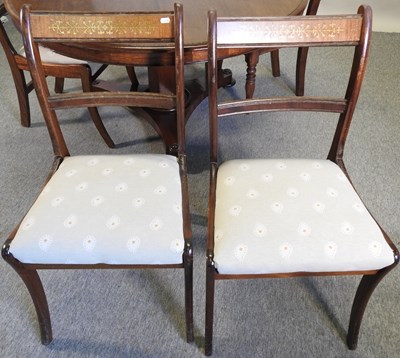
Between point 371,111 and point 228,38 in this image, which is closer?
point 228,38

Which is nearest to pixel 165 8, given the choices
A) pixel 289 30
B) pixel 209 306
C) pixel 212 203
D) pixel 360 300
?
pixel 289 30

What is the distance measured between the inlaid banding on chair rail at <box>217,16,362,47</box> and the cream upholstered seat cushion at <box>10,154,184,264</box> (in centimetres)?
40

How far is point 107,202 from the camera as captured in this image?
0.95 m

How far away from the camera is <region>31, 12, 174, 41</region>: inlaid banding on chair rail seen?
3.12 ft

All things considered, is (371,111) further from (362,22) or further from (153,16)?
(153,16)

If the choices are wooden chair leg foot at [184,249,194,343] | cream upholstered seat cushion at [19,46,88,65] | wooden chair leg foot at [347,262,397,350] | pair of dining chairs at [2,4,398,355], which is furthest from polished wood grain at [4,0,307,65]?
wooden chair leg foot at [347,262,397,350]

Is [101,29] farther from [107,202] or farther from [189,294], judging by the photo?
[189,294]

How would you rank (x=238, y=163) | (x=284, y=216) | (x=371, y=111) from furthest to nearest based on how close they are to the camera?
1. (x=371, y=111)
2. (x=238, y=163)
3. (x=284, y=216)

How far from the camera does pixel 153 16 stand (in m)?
0.95

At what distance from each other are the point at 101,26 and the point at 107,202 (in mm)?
447

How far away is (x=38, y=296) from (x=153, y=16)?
79 centimetres

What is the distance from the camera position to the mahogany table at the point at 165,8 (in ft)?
3.68

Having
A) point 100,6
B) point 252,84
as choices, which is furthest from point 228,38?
point 252,84

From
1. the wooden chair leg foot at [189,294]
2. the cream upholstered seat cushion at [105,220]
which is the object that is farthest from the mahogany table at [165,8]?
the wooden chair leg foot at [189,294]
